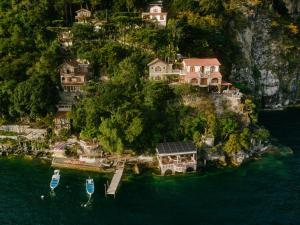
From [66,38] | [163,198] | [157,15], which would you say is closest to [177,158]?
[163,198]

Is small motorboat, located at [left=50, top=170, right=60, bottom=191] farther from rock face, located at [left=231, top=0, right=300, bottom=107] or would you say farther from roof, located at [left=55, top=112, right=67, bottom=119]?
rock face, located at [left=231, top=0, right=300, bottom=107]

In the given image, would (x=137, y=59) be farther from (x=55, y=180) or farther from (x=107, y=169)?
(x=55, y=180)

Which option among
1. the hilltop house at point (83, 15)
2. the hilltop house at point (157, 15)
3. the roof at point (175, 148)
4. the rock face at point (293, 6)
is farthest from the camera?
the rock face at point (293, 6)

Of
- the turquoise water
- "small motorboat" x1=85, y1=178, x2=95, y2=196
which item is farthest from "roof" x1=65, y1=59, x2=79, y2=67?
"small motorboat" x1=85, y1=178, x2=95, y2=196

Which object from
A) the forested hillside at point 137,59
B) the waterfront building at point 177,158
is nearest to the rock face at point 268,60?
the forested hillside at point 137,59

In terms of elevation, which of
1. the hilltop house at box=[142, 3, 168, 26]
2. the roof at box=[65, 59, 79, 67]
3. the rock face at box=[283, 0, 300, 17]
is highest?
the rock face at box=[283, 0, 300, 17]

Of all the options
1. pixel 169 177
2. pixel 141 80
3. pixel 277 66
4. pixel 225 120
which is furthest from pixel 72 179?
pixel 277 66

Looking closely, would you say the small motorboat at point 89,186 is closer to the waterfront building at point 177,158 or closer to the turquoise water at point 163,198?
the turquoise water at point 163,198
